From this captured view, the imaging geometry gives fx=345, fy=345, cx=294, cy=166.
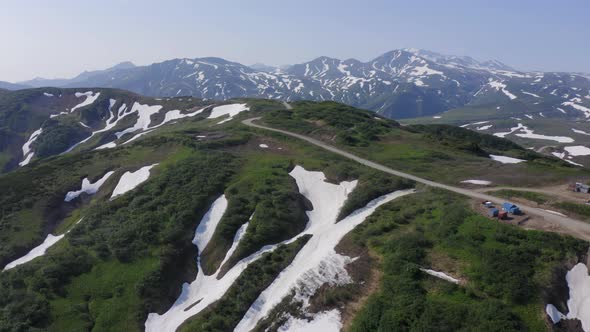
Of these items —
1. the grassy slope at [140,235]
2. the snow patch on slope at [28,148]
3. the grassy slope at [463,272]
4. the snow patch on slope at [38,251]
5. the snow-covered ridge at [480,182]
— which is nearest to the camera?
the grassy slope at [463,272]

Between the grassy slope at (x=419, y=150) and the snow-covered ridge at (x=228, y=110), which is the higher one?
the snow-covered ridge at (x=228, y=110)

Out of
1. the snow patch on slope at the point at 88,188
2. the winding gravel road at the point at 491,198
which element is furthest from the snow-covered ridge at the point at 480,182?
the snow patch on slope at the point at 88,188

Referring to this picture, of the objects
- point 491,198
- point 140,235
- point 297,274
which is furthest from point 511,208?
point 140,235

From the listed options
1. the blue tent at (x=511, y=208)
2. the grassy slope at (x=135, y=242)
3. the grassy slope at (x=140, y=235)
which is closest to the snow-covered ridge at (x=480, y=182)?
the grassy slope at (x=140, y=235)

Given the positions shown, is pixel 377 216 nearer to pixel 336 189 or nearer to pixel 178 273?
pixel 336 189

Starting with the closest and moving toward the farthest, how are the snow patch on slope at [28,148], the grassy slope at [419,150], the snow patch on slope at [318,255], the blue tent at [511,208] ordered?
the snow patch on slope at [318,255] → the blue tent at [511,208] → the grassy slope at [419,150] → the snow patch on slope at [28,148]

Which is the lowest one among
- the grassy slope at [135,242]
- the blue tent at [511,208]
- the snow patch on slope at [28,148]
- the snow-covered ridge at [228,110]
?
the snow patch on slope at [28,148]

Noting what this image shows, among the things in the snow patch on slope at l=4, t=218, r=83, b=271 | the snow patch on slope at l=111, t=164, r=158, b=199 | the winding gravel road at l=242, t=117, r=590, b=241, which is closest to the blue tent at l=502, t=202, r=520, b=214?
the winding gravel road at l=242, t=117, r=590, b=241

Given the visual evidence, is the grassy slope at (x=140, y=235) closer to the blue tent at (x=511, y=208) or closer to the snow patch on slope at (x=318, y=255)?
the snow patch on slope at (x=318, y=255)

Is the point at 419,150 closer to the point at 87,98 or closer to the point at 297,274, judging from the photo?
the point at 297,274

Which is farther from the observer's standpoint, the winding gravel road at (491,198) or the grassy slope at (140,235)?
the grassy slope at (140,235)
